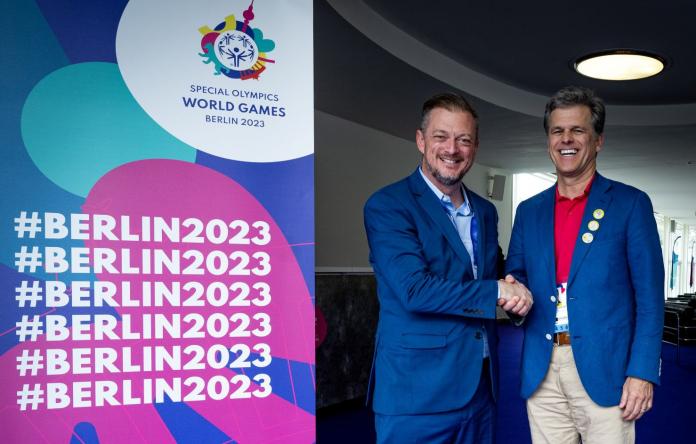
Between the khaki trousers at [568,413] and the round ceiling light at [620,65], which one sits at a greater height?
the round ceiling light at [620,65]

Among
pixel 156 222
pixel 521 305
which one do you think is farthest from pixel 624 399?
pixel 156 222

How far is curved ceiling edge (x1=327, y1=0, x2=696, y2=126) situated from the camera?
454cm

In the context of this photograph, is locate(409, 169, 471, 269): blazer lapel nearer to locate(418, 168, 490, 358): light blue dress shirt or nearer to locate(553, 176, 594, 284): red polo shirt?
locate(418, 168, 490, 358): light blue dress shirt

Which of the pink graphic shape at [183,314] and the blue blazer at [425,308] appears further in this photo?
the blue blazer at [425,308]

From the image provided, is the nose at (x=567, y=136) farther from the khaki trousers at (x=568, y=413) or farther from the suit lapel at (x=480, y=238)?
the khaki trousers at (x=568, y=413)

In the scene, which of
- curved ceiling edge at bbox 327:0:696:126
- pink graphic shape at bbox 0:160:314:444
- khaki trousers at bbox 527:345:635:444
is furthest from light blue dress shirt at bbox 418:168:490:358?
curved ceiling edge at bbox 327:0:696:126

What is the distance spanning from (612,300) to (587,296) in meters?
0.08

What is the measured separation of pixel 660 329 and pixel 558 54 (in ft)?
14.9

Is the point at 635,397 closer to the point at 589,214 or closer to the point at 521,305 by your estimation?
the point at 521,305

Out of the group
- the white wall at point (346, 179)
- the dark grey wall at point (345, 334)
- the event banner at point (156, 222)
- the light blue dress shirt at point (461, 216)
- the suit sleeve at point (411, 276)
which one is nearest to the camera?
the event banner at point (156, 222)

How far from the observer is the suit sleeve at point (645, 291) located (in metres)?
1.70

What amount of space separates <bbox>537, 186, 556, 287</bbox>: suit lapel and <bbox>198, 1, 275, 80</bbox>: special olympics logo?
1089 millimetres

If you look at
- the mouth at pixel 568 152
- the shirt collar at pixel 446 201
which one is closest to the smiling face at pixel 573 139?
the mouth at pixel 568 152

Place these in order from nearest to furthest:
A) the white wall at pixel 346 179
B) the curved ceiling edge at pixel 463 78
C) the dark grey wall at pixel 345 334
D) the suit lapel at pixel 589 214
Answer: the suit lapel at pixel 589 214, the curved ceiling edge at pixel 463 78, the dark grey wall at pixel 345 334, the white wall at pixel 346 179
